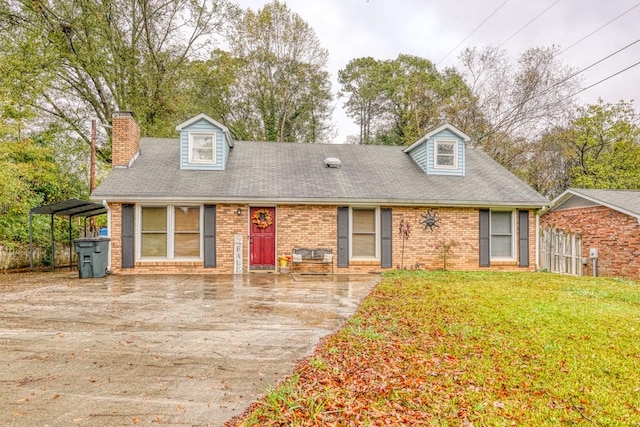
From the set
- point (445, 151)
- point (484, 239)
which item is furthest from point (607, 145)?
point (484, 239)

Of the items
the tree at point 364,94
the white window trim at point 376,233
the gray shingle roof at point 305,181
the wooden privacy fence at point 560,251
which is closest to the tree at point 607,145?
the gray shingle roof at point 305,181

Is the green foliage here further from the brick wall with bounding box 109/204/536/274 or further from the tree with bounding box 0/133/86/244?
the brick wall with bounding box 109/204/536/274

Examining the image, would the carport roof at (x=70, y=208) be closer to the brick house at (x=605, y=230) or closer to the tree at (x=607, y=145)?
the brick house at (x=605, y=230)

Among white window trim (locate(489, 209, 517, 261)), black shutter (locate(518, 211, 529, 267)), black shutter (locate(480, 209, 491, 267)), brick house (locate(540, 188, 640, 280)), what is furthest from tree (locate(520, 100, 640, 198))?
black shutter (locate(480, 209, 491, 267))

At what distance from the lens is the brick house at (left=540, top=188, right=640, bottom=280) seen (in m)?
11.9

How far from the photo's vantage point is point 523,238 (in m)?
12.2

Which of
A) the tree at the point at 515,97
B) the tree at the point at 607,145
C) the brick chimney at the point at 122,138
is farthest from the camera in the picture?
the tree at the point at 515,97

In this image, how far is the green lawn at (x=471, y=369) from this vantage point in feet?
9.20

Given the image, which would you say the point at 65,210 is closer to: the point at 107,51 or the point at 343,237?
the point at 107,51

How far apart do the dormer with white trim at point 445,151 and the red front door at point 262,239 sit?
6156 millimetres

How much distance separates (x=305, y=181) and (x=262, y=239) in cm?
243

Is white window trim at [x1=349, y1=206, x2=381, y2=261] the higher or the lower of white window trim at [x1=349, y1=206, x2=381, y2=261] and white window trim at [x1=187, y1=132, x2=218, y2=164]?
the lower

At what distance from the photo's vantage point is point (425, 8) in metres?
10.7

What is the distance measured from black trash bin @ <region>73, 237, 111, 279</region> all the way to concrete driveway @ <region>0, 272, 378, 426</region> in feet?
5.14
